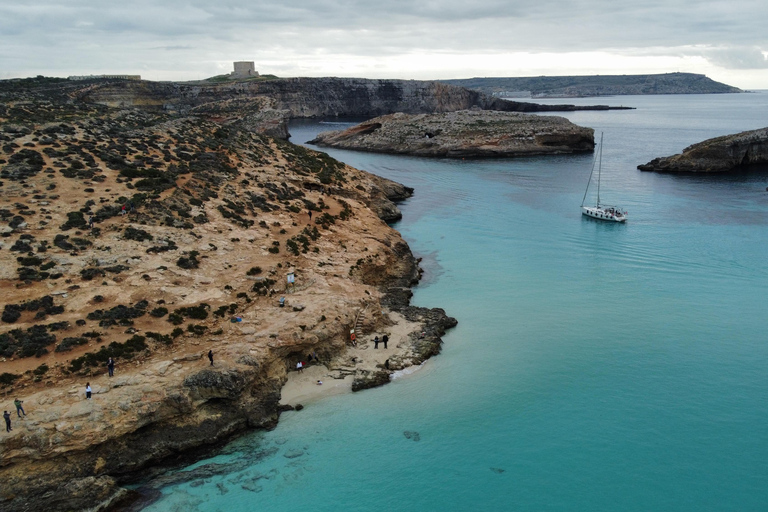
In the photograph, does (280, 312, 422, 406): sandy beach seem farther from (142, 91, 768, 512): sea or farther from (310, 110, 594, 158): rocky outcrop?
(310, 110, 594, 158): rocky outcrop

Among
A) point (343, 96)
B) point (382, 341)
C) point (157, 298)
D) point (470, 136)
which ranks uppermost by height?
point (343, 96)

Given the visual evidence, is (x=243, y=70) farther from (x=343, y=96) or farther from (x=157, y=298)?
(x=157, y=298)

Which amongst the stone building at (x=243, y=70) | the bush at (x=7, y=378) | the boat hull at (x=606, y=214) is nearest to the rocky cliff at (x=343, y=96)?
the stone building at (x=243, y=70)

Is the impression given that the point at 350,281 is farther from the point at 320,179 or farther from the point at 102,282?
the point at 320,179

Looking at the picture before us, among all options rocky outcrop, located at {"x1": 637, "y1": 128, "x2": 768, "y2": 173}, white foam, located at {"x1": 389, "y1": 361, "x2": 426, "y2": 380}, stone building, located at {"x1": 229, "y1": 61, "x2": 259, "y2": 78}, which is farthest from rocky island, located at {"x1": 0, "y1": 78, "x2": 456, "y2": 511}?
stone building, located at {"x1": 229, "y1": 61, "x2": 259, "y2": 78}

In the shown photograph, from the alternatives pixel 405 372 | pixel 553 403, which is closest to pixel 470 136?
pixel 405 372

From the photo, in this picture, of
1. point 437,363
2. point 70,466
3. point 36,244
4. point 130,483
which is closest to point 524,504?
point 437,363
